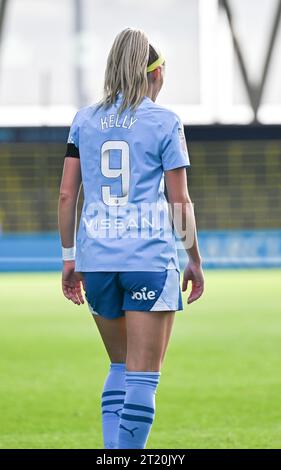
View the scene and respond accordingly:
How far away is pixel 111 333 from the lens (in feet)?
13.6

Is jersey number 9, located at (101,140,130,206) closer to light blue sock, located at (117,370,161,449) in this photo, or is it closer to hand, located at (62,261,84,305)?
hand, located at (62,261,84,305)

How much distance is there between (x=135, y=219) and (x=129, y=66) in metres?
0.52

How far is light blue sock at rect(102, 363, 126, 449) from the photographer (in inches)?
168

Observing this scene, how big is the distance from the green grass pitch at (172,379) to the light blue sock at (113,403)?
37.8 inches

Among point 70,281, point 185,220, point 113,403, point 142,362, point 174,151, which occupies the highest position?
point 174,151

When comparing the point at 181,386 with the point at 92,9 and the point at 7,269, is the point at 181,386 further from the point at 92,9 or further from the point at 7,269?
the point at 92,9

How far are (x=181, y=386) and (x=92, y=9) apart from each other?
2204 centimetres

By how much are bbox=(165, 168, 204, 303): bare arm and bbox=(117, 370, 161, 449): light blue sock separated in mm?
318

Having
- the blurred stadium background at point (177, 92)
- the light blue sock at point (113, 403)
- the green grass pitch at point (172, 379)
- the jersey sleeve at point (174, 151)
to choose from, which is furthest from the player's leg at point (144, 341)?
the blurred stadium background at point (177, 92)

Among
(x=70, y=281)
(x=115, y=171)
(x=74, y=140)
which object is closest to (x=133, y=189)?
(x=115, y=171)

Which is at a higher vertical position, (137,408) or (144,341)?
(144,341)

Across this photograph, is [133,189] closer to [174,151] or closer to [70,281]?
[174,151]

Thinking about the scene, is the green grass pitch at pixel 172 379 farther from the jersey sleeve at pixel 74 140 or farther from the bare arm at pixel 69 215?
the jersey sleeve at pixel 74 140

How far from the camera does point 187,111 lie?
2948 cm
